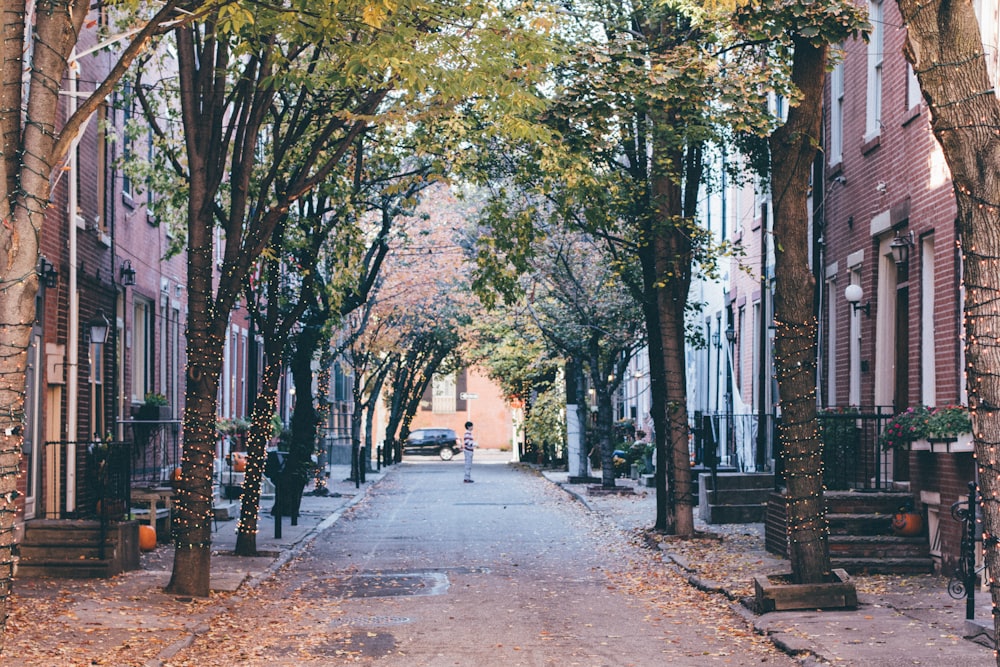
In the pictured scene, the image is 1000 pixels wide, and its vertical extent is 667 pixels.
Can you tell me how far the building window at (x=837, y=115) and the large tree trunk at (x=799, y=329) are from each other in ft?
24.4

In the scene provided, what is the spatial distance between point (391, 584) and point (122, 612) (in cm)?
365

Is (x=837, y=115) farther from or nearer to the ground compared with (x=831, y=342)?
farther from the ground

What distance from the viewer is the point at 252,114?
1531cm

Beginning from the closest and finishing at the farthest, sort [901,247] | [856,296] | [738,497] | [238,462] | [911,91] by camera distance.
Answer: [911,91] → [901,247] → [856,296] → [738,497] → [238,462]

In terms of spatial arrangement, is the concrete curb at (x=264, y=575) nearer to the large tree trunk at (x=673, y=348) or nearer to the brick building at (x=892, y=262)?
the large tree trunk at (x=673, y=348)

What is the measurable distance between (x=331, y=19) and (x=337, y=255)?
10626mm

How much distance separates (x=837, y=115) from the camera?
20.6m

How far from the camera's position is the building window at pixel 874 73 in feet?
59.9

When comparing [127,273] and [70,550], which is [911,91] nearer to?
[70,550]

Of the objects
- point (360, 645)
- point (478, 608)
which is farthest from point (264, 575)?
point (360, 645)

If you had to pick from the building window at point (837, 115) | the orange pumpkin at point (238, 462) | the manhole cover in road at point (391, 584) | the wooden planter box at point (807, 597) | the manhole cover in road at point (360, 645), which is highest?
the building window at point (837, 115)

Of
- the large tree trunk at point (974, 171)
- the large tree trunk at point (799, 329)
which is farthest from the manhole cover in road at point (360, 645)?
the large tree trunk at point (974, 171)

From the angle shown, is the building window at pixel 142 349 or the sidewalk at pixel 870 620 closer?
the sidewalk at pixel 870 620

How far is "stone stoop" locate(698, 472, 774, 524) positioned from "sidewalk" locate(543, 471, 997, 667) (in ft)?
14.3
